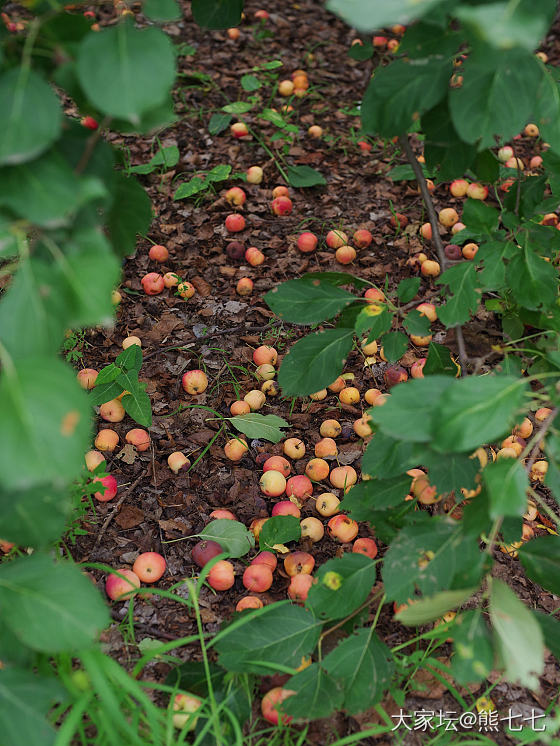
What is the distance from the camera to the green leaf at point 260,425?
238 cm

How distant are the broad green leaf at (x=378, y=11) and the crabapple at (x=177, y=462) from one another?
1.76 meters

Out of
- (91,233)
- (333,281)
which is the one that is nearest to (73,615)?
(91,233)

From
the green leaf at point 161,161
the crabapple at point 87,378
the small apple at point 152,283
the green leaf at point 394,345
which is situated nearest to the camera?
the green leaf at point 394,345

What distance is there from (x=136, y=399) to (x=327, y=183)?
6.47ft

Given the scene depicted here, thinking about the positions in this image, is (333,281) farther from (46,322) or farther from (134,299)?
(134,299)

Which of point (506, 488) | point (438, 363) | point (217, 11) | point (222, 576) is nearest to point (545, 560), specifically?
point (506, 488)

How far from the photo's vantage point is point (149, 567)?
6.48 feet

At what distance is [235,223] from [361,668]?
7.63ft

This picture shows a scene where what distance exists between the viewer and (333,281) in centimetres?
179

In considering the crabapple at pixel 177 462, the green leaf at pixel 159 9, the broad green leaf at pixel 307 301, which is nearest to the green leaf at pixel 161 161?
the crabapple at pixel 177 462

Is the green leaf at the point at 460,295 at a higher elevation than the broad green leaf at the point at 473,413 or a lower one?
lower

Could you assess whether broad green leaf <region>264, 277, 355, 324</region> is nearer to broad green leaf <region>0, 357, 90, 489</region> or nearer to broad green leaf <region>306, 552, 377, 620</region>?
broad green leaf <region>306, 552, 377, 620</region>

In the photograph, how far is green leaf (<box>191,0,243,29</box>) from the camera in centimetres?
175

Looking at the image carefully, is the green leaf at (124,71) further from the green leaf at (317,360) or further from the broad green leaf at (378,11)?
the green leaf at (317,360)
